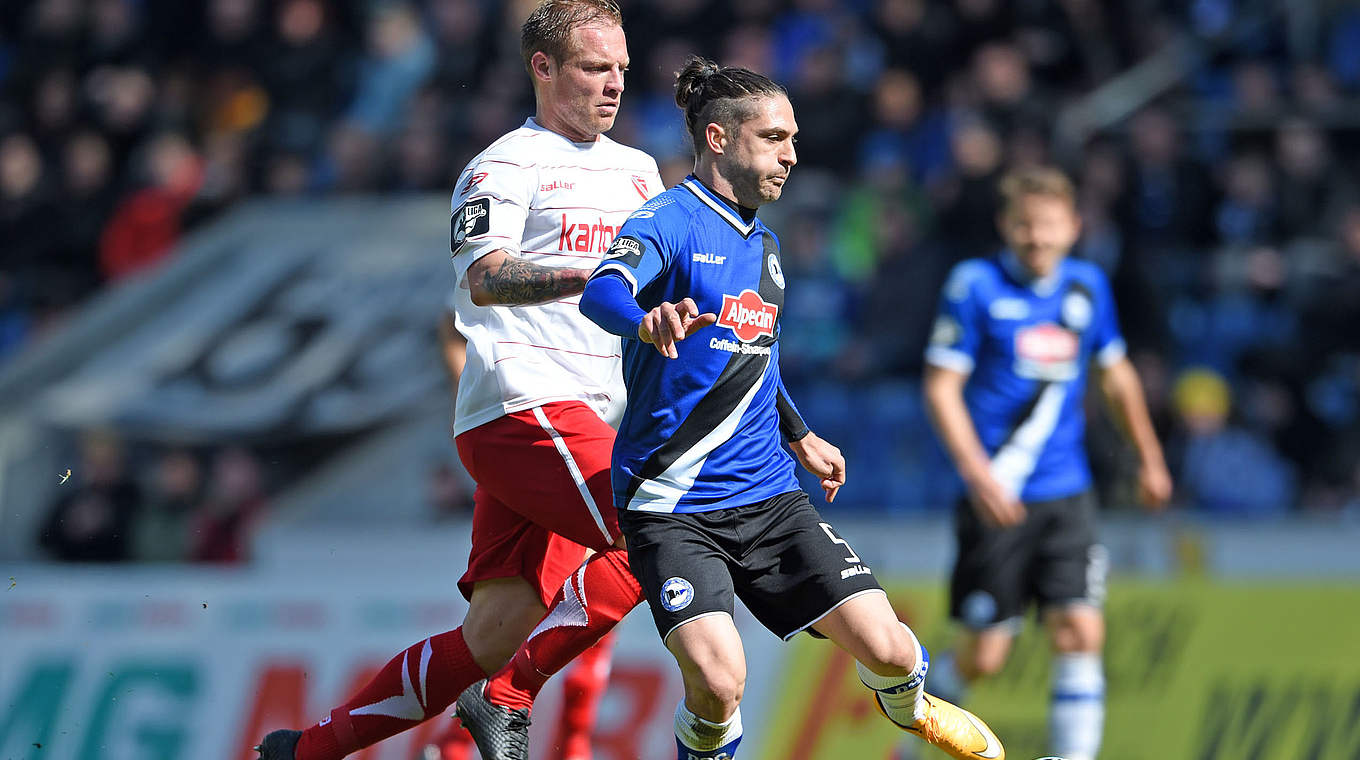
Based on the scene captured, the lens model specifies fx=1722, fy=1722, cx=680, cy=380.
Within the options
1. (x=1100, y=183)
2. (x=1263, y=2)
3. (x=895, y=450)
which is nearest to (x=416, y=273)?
(x=895, y=450)

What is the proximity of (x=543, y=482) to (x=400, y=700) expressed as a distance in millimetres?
818

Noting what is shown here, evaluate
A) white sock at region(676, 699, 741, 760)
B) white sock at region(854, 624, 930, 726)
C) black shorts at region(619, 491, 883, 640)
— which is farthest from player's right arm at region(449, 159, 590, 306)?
white sock at region(854, 624, 930, 726)

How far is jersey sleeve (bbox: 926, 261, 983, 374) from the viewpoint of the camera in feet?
23.4

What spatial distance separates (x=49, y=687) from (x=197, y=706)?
0.77 m

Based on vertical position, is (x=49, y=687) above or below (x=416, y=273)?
below

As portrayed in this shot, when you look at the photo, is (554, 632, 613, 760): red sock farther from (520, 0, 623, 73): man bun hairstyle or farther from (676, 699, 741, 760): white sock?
(520, 0, 623, 73): man bun hairstyle

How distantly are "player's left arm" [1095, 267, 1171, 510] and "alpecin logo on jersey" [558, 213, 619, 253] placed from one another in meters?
2.93

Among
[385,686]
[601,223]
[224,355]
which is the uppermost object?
[601,223]

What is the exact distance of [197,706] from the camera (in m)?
8.37

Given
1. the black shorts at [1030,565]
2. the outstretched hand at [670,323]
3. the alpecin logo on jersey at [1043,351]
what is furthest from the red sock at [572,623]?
the alpecin logo on jersey at [1043,351]

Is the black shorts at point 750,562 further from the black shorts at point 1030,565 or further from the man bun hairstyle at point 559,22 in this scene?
the black shorts at point 1030,565

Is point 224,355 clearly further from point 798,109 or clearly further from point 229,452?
point 798,109

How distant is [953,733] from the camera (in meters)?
4.84

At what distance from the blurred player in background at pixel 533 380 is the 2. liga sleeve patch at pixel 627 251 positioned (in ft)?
1.49
